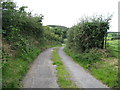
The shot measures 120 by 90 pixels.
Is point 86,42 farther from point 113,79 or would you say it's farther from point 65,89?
point 65,89

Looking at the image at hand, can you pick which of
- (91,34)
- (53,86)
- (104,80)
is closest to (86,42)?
(91,34)

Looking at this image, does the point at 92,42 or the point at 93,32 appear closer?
the point at 93,32

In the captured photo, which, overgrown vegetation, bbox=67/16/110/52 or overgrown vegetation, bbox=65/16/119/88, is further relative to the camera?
overgrown vegetation, bbox=67/16/110/52

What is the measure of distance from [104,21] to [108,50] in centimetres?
267

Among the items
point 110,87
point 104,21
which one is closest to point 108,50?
point 104,21

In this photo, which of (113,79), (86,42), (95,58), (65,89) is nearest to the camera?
(65,89)

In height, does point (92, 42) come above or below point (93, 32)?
below

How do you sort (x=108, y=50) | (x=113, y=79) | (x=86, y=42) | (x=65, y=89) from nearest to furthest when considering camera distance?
1. (x=65, y=89)
2. (x=113, y=79)
3. (x=108, y=50)
4. (x=86, y=42)

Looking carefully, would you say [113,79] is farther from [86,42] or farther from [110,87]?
[86,42]

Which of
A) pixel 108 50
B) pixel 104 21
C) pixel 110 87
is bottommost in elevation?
pixel 110 87

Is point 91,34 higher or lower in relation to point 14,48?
higher

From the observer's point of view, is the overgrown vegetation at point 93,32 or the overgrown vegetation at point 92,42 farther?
the overgrown vegetation at point 93,32

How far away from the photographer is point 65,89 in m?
4.70

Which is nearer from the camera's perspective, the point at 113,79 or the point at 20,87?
the point at 20,87
